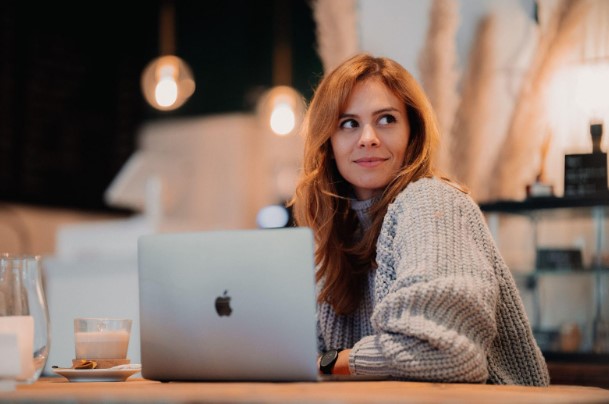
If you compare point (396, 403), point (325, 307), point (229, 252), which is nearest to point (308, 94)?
point (325, 307)

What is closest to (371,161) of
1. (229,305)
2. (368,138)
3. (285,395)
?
(368,138)

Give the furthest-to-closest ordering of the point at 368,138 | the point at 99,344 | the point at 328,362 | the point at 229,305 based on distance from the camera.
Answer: the point at 368,138 < the point at 328,362 < the point at 99,344 < the point at 229,305

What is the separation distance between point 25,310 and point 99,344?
0.82 feet

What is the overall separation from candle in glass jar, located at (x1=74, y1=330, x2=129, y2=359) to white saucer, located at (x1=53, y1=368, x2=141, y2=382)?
6 cm

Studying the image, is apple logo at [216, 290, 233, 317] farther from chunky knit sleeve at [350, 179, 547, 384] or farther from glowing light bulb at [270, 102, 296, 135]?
glowing light bulb at [270, 102, 296, 135]

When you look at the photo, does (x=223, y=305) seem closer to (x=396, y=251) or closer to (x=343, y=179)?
(x=396, y=251)

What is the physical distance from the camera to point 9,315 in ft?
4.21

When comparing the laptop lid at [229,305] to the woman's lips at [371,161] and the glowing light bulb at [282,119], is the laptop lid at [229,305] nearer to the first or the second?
the woman's lips at [371,161]

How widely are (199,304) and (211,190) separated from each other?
3772 millimetres

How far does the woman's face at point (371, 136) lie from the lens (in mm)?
1906

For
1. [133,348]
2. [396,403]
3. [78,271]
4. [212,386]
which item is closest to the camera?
[396,403]

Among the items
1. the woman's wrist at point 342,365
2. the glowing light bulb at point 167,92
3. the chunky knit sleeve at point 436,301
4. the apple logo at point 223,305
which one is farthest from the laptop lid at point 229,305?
the glowing light bulb at point 167,92

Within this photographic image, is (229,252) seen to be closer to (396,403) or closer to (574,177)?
(396,403)

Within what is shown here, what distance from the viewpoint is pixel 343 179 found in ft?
6.80
